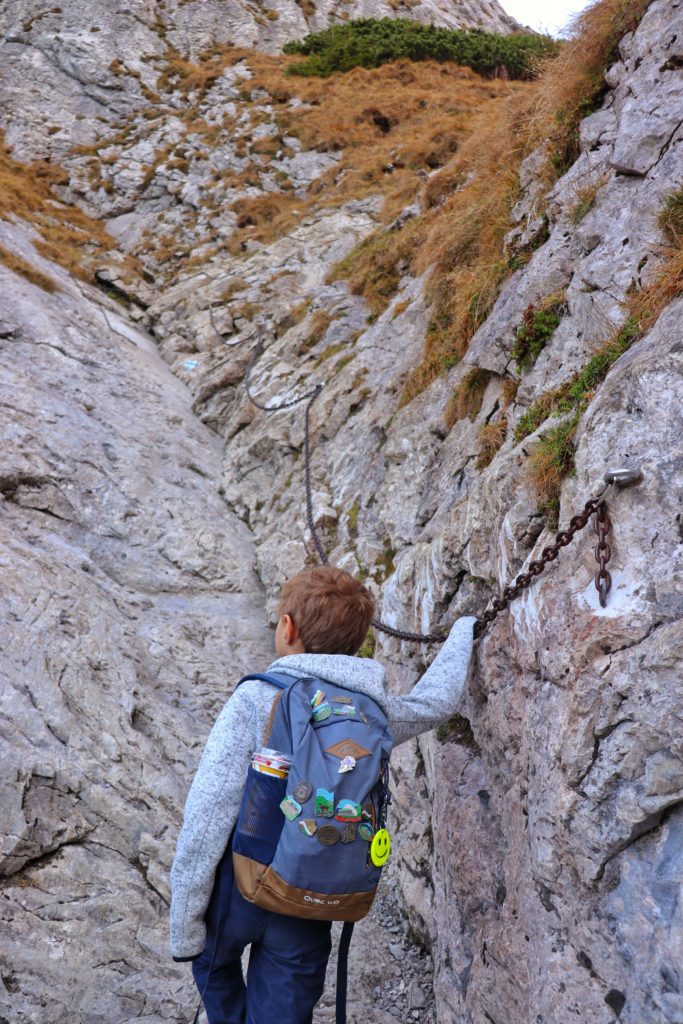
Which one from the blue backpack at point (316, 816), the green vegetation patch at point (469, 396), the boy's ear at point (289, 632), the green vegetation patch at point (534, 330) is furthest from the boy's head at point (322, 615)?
the green vegetation patch at point (469, 396)

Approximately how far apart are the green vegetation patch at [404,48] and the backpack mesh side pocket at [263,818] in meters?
29.4

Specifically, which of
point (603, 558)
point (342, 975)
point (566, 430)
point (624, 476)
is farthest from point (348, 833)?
point (566, 430)

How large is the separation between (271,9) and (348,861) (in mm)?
38047

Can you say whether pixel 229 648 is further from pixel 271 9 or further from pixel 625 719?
pixel 271 9

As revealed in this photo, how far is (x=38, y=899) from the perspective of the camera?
491 cm

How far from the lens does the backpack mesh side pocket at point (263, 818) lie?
2.78 meters

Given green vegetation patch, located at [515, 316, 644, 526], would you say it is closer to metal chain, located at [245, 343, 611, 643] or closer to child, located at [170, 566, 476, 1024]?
metal chain, located at [245, 343, 611, 643]

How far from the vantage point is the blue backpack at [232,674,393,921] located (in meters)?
2.69

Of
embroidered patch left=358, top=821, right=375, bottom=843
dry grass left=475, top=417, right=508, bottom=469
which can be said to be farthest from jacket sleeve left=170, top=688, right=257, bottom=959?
dry grass left=475, top=417, right=508, bottom=469

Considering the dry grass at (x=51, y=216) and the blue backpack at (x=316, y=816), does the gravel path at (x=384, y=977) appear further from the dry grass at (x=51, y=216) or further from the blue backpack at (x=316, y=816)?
the dry grass at (x=51, y=216)

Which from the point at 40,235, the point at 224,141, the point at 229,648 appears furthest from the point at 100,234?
the point at 229,648

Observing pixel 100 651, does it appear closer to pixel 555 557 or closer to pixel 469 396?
pixel 469 396

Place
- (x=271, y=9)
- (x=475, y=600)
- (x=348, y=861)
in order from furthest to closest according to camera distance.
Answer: (x=271, y=9) < (x=475, y=600) < (x=348, y=861)

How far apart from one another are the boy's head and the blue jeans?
96 centimetres
